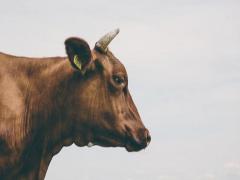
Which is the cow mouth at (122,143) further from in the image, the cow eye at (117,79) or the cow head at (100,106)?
the cow eye at (117,79)

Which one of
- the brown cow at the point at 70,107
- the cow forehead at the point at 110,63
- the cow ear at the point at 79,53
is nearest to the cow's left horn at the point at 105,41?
the cow forehead at the point at 110,63

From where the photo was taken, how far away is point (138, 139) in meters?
11.6

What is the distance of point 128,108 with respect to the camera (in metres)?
11.9

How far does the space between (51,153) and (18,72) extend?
1.74 m

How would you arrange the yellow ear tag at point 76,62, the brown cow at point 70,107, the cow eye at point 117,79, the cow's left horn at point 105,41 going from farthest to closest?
the cow's left horn at point 105,41, the cow eye at point 117,79, the yellow ear tag at point 76,62, the brown cow at point 70,107

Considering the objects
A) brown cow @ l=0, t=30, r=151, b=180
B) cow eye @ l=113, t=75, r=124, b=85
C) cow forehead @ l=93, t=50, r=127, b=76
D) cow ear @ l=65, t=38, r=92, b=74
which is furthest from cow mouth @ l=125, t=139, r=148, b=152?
cow ear @ l=65, t=38, r=92, b=74

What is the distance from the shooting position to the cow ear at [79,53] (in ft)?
38.4

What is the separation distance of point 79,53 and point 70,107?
1.09m

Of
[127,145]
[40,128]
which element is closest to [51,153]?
[40,128]

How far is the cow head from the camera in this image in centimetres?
1166

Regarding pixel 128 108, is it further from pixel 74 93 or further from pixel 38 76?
pixel 38 76

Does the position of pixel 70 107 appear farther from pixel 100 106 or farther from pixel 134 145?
A: pixel 134 145

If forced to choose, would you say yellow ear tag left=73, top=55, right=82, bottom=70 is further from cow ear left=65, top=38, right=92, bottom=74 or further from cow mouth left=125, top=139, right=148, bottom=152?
cow mouth left=125, top=139, right=148, bottom=152

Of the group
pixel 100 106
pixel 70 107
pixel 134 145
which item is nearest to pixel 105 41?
pixel 100 106
